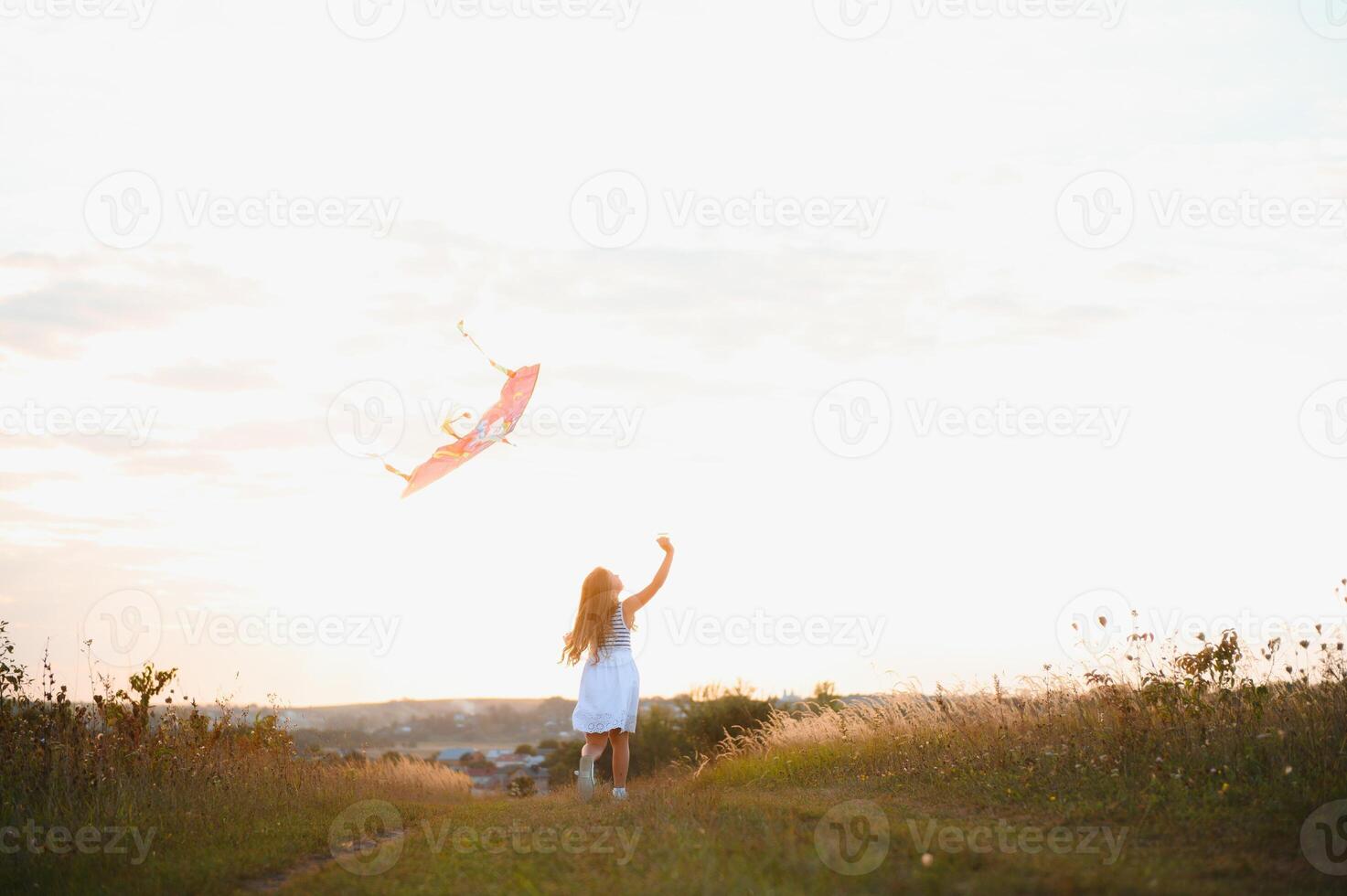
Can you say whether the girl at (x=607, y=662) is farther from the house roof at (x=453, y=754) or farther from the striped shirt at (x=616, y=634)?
the house roof at (x=453, y=754)

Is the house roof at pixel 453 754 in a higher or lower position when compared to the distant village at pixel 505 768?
lower

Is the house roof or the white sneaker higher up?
the white sneaker

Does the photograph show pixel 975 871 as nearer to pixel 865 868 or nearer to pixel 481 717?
pixel 865 868

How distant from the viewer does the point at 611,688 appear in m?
12.6

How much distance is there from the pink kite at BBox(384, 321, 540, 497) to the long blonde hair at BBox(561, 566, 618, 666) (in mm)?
2608

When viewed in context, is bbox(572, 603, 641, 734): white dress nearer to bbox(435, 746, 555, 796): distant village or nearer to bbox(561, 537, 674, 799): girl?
bbox(561, 537, 674, 799): girl

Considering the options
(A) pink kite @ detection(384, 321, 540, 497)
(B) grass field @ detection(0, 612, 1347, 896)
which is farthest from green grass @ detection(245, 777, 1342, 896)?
(A) pink kite @ detection(384, 321, 540, 497)

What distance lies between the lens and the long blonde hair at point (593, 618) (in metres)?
12.7

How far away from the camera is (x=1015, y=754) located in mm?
11766

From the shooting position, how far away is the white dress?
12453mm

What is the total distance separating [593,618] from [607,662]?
1.72ft

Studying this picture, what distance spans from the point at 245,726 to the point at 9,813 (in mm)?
5145

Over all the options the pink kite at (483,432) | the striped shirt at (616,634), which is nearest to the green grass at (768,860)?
the striped shirt at (616,634)

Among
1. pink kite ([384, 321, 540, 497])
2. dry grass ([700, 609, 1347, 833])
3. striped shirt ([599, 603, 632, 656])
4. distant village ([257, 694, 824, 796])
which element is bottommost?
distant village ([257, 694, 824, 796])
